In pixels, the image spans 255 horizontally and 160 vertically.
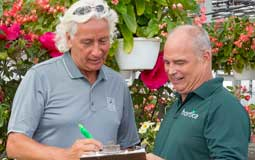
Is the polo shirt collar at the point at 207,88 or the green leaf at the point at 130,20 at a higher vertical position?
the green leaf at the point at 130,20

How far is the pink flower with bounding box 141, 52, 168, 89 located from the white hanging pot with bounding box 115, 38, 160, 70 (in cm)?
7

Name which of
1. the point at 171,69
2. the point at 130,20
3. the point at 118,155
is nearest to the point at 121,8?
the point at 130,20

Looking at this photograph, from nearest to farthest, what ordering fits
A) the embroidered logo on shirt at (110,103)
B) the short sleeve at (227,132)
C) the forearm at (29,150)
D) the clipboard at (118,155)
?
1. the clipboard at (118,155)
2. the short sleeve at (227,132)
3. the forearm at (29,150)
4. the embroidered logo on shirt at (110,103)

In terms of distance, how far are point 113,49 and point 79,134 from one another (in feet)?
2.54

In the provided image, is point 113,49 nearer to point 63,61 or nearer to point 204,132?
point 63,61

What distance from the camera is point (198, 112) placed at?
1824mm

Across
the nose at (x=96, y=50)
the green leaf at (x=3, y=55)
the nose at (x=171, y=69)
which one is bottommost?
the green leaf at (x=3, y=55)

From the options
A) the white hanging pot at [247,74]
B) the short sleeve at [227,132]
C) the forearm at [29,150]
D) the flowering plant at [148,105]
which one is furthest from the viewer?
the white hanging pot at [247,74]

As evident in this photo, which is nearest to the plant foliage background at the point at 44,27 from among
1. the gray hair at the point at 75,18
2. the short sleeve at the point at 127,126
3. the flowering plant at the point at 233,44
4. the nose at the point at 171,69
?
the short sleeve at the point at 127,126

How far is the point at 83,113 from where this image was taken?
1971 mm

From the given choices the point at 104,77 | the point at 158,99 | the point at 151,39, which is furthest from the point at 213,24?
the point at 104,77

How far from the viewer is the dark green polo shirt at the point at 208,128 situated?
5.58ft

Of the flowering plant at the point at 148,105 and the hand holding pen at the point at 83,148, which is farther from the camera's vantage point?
the flowering plant at the point at 148,105

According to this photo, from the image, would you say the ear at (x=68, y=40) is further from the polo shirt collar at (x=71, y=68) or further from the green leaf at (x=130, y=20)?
the green leaf at (x=130, y=20)
